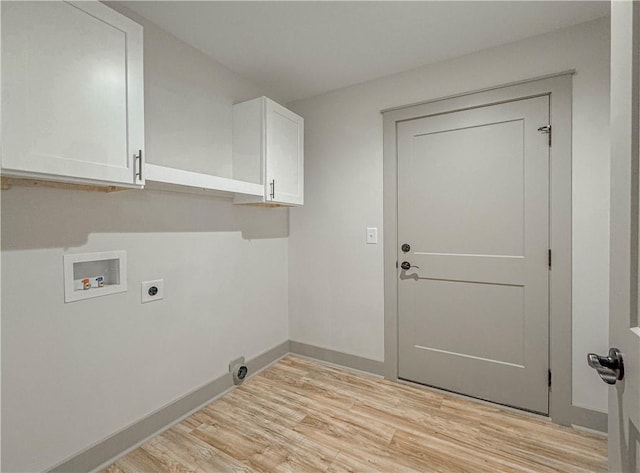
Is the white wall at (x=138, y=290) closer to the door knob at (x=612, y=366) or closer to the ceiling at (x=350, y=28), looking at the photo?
the ceiling at (x=350, y=28)

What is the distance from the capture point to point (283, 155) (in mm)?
2426

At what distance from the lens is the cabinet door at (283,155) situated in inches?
90.0

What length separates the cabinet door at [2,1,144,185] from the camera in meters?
1.09

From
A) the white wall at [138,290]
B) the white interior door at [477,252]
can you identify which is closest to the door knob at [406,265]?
the white interior door at [477,252]

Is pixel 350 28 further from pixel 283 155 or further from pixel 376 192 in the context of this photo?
pixel 376 192

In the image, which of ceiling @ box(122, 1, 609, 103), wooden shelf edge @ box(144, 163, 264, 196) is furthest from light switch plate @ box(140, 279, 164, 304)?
ceiling @ box(122, 1, 609, 103)

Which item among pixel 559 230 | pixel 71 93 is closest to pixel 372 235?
pixel 559 230

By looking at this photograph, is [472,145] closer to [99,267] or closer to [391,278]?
[391,278]

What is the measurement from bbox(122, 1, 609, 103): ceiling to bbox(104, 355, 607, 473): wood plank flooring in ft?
8.20

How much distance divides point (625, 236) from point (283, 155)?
2100mm

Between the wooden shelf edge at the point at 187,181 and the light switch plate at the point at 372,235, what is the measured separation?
968mm

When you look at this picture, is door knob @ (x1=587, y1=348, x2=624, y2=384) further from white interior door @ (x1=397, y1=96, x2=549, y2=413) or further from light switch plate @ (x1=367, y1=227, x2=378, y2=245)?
light switch plate @ (x1=367, y1=227, x2=378, y2=245)

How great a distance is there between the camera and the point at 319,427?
1.91 m

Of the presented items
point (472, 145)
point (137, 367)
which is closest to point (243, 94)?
point (472, 145)
